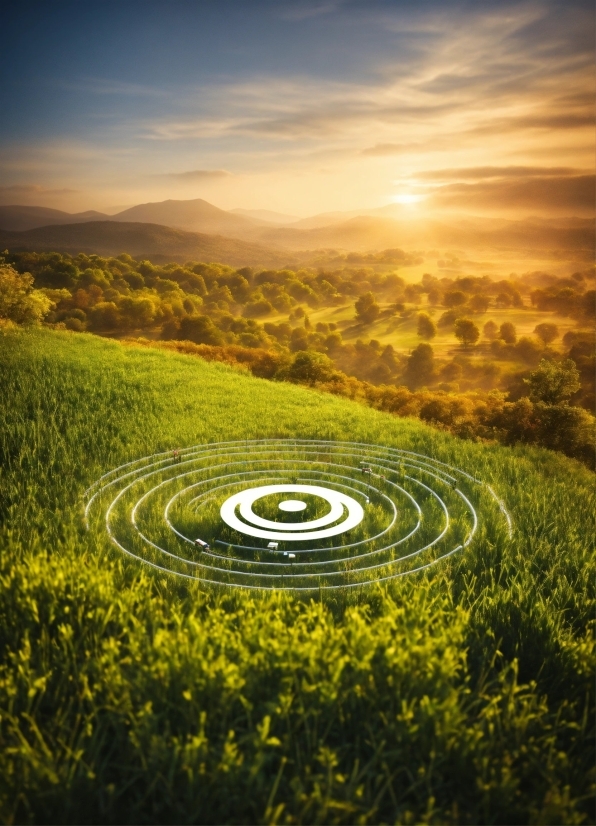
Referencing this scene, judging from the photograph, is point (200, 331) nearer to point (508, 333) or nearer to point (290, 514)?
point (508, 333)

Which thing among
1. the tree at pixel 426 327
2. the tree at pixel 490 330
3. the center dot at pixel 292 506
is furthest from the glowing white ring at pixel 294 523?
the tree at pixel 490 330

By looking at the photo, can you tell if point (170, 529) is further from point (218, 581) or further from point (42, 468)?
point (42, 468)

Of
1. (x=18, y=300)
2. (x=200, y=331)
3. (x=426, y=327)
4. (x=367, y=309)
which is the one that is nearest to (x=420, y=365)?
(x=426, y=327)

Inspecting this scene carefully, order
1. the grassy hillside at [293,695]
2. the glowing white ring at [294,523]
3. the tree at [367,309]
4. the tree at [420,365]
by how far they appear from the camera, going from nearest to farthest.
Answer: the grassy hillside at [293,695] → the glowing white ring at [294,523] → the tree at [420,365] → the tree at [367,309]

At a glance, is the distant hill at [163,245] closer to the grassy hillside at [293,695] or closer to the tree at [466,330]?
the tree at [466,330]

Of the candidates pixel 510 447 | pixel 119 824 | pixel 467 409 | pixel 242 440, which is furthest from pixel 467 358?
pixel 119 824

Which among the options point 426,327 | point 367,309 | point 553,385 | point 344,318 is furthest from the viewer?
point 344,318

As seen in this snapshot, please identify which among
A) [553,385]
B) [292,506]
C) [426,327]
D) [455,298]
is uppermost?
[455,298]

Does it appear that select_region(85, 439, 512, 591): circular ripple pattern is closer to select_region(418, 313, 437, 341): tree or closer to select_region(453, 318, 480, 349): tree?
select_region(453, 318, 480, 349): tree
